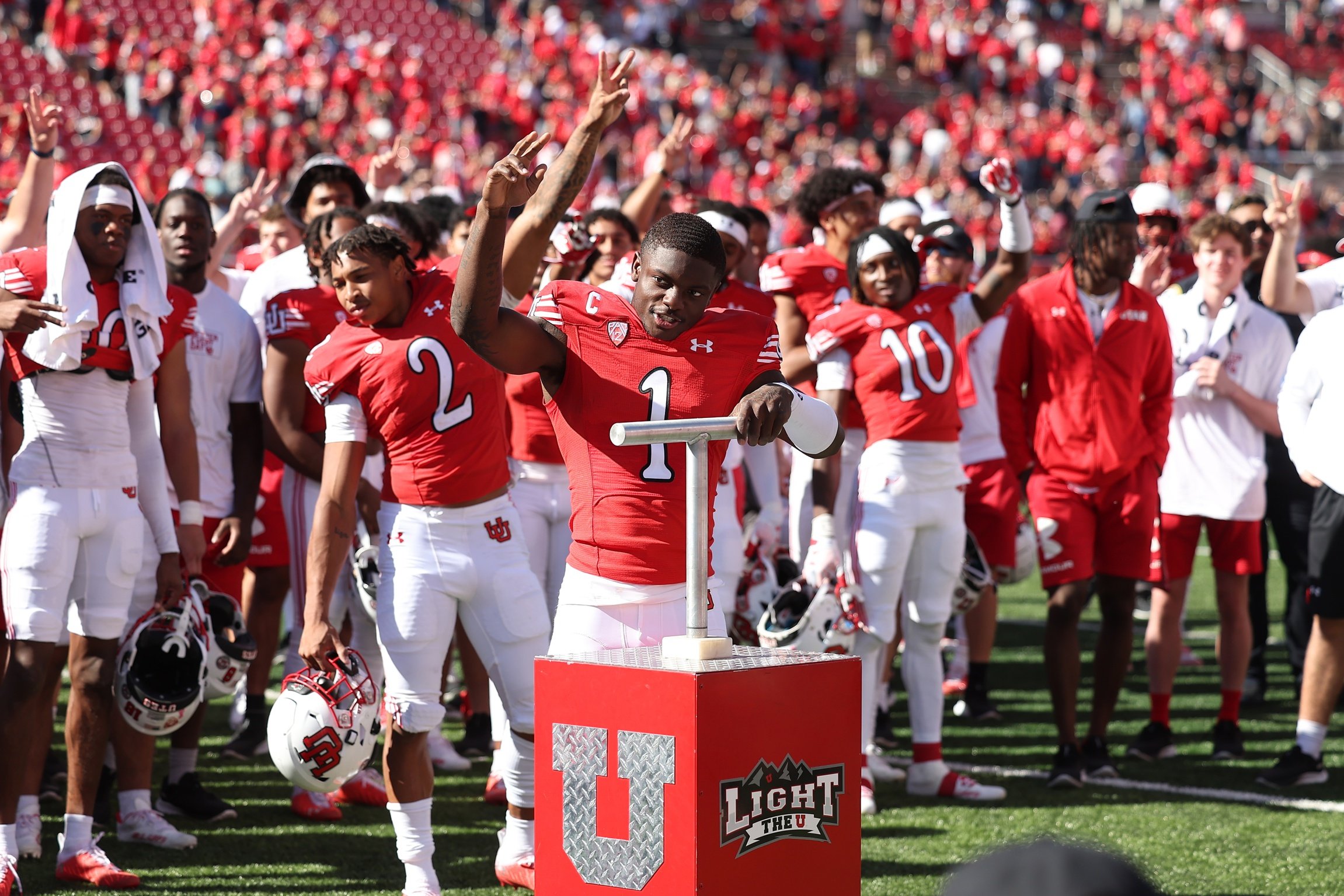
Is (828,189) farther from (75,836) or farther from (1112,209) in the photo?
(75,836)

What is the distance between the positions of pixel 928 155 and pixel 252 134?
429 inches

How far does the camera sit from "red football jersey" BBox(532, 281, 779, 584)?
3.80 meters

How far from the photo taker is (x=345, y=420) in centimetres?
450

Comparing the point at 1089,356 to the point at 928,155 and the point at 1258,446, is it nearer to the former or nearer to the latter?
the point at 1258,446

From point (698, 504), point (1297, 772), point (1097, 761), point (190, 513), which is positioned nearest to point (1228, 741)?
point (1297, 772)

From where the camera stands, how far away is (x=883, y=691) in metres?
6.93

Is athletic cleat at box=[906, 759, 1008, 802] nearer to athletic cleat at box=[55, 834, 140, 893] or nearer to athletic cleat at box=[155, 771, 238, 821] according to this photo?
athletic cleat at box=[155, 771, 238, 821]

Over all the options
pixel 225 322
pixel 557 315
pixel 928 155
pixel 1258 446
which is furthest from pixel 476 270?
pixel 928 155

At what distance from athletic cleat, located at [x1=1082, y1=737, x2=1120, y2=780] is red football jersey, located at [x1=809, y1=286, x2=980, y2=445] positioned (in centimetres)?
145

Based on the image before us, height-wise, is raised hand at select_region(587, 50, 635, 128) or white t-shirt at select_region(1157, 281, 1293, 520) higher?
raised hand at select_region(587, 50, 635, 128)

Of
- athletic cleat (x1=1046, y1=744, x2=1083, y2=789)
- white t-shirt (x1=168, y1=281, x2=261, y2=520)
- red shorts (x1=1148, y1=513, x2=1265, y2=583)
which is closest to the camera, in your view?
white t-shirt (x1=168, y1=281, x2=261, y2=520)

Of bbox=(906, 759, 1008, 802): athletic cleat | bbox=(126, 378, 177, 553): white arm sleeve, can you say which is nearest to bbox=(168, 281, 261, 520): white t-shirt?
bbox=(126, 378, 177, 553): white arm sleeve

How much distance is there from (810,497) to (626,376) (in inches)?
110

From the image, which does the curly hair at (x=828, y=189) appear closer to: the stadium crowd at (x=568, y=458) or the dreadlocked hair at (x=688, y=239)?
the stadium crowd at (x=568, y=458)
